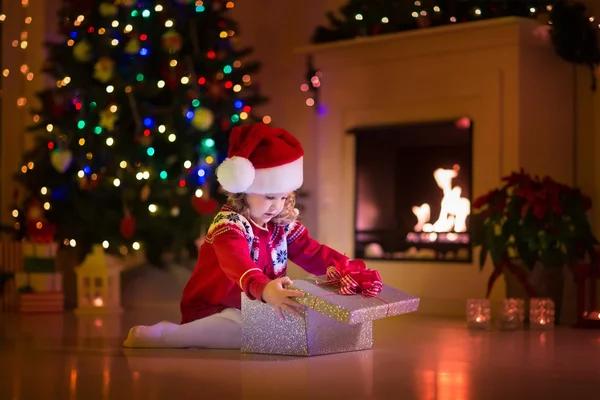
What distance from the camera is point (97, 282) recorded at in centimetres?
559

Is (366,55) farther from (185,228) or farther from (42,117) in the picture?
(42,117)

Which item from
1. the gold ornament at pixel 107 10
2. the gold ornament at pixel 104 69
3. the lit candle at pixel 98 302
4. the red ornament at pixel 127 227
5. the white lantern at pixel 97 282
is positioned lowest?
the lit candle at pixel 98 302

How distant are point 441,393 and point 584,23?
322 cm

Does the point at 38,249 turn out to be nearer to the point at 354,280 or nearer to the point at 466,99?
the point at 466,99

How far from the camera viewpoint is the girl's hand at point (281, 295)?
312 centimetres

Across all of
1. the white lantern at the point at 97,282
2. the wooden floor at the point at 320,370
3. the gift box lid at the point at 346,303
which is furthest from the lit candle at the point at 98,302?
the gift box lid at the point at 346,303

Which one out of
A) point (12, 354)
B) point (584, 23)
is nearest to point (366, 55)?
point (584, 23)

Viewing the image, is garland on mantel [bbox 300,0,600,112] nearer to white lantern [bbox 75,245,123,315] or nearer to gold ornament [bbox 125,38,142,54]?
gold ornament [bbox 125,38,142,54]

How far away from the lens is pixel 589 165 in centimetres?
540

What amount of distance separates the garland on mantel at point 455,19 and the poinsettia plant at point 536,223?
0.88 m

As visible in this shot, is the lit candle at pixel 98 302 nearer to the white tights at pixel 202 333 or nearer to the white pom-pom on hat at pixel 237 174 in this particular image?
the white tights at pixel 202 333

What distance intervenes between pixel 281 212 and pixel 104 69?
7.33 feet

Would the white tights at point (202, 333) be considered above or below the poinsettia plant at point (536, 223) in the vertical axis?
below

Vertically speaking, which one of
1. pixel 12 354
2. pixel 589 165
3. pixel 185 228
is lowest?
pixel 12 354
